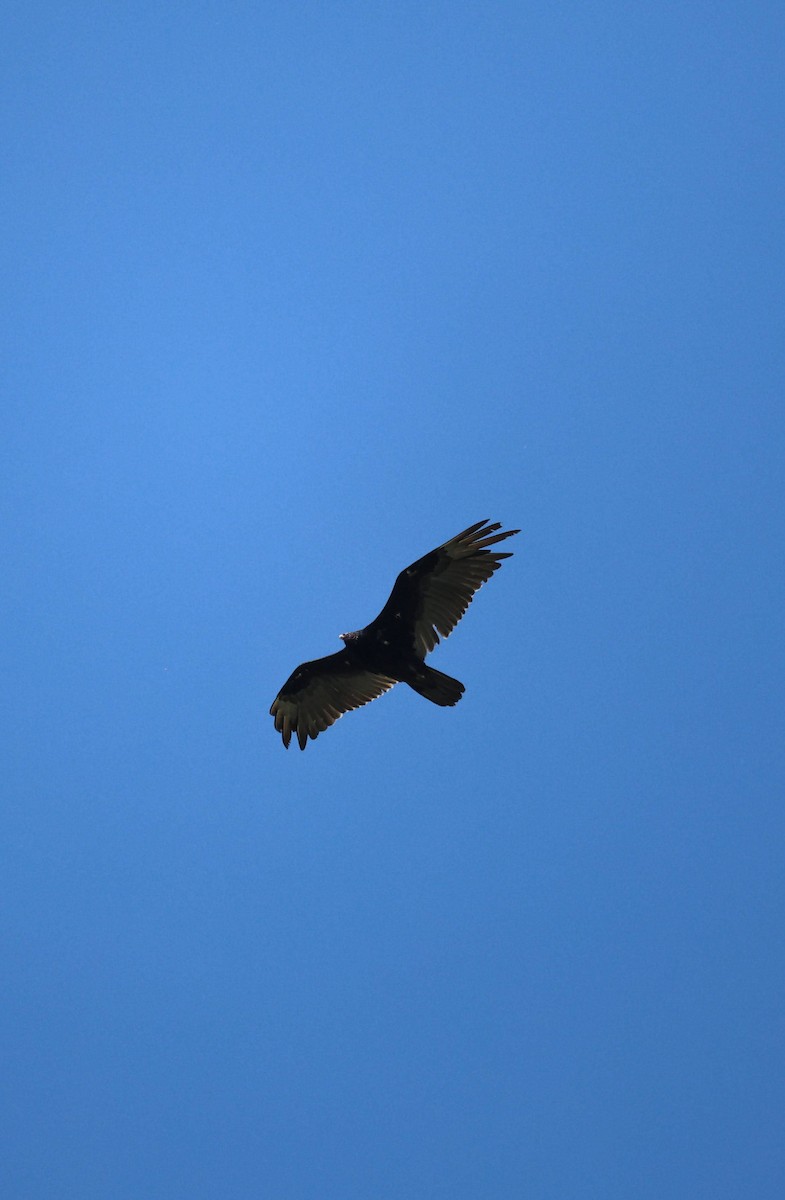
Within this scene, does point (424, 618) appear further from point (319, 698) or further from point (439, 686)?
point (319, 698)

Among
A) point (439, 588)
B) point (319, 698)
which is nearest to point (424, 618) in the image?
point (439, 588)

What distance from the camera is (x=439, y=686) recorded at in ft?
43.8

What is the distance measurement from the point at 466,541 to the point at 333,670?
279 centimetres

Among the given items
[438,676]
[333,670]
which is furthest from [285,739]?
[438,676]

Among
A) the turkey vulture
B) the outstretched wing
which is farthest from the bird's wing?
the outstretched wing

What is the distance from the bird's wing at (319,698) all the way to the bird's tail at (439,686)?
1.68 metres

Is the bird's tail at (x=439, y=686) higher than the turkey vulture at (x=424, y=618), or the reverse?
the turkey vulture at (x=424, y=618)

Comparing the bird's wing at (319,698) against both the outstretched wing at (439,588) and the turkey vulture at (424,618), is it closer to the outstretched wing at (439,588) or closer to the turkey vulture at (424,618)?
the turkey vulture at (424,618)

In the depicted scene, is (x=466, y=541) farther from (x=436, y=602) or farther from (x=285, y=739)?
(x=285, y=739)

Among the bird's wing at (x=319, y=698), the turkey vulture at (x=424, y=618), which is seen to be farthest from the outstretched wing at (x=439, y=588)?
the bird's wing at (x=319, y=698)

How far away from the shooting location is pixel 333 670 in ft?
49.1

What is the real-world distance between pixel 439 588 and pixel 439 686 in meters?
1.29

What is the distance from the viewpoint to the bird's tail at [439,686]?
43.7ft

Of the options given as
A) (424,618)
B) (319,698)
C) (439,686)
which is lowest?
(439,686)
